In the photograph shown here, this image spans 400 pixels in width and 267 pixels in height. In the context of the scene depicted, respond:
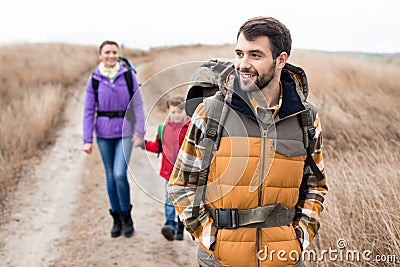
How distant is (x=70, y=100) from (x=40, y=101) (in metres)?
2.72

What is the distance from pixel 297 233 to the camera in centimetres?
210

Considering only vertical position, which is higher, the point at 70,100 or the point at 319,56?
the point at 319,56

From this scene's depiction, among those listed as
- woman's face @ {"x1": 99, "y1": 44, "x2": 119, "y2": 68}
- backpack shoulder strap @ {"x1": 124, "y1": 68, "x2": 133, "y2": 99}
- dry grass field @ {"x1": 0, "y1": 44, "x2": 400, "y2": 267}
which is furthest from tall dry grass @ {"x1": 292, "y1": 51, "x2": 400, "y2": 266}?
woman's face @ {"x1": 99, "y1": 44, "x2": 119, "y2": 68}

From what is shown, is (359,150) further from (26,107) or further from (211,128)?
(26,107)

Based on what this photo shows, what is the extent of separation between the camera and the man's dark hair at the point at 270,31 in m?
1.91

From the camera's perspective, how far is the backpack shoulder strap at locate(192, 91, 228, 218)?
6.36 feet

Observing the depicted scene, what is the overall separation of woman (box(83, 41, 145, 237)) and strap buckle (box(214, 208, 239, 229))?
239 centimetres

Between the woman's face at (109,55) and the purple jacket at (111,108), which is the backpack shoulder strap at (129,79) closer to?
the purple jacket at (111,108)

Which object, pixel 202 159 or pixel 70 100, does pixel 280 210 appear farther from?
pixel 70 100

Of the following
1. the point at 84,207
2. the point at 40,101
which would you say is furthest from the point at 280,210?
the point at 40,101

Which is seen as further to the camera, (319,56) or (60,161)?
(319,56)

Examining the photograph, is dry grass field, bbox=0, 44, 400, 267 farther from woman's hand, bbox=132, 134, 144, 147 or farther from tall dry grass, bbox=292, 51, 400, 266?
woman's hand, bbox=132, 134, 144, 147

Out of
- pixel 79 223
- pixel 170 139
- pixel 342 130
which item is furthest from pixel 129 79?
pixel 342 130

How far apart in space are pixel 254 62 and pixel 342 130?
5.63m
